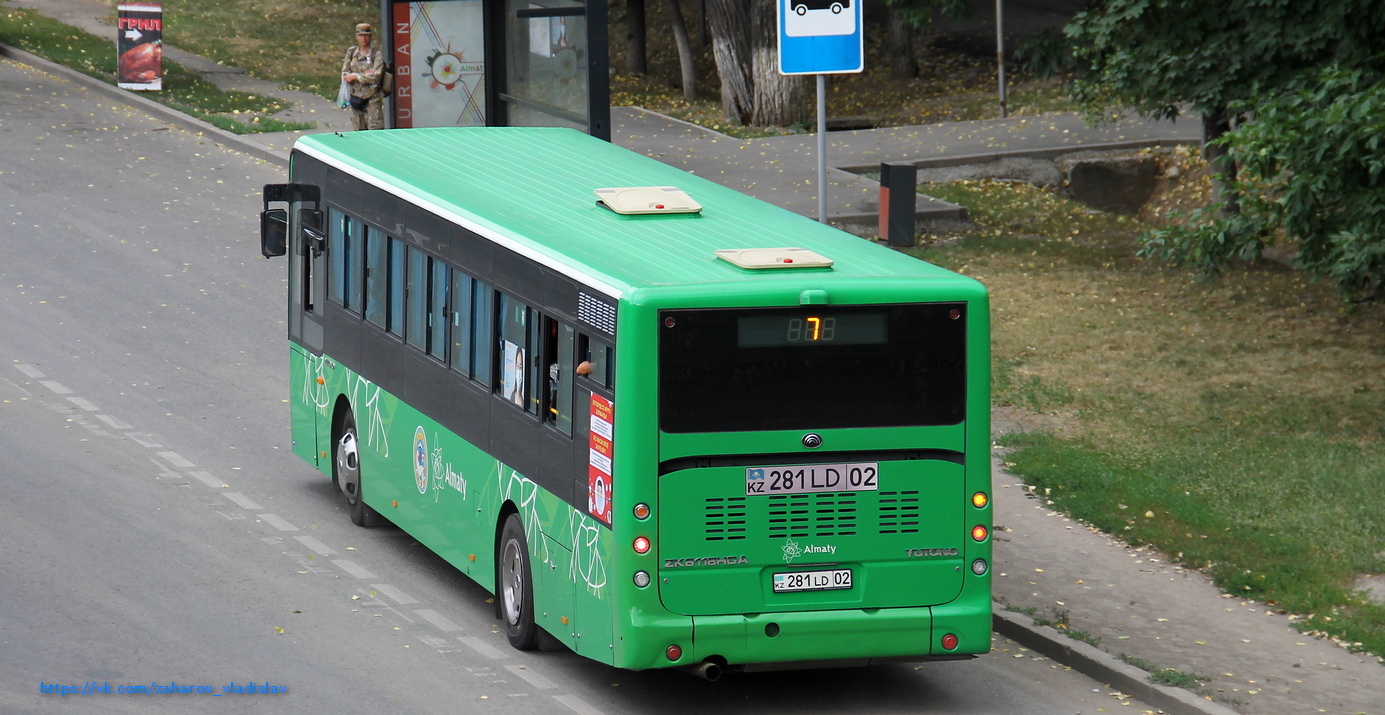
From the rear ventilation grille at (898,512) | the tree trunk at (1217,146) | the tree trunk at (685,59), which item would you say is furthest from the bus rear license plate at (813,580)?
the tree trunk at (685,59)

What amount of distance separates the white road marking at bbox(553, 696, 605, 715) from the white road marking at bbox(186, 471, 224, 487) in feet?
16.9

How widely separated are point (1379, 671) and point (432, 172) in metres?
6.95

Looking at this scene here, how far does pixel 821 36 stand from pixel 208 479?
595 cm

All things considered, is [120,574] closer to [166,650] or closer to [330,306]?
[166,650]

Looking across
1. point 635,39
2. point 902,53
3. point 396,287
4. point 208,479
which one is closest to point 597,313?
point 396,287

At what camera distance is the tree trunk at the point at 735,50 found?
31219 millimetres

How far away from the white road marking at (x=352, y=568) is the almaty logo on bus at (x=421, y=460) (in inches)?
27.1

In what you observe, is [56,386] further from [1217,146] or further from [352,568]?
[1217,146]

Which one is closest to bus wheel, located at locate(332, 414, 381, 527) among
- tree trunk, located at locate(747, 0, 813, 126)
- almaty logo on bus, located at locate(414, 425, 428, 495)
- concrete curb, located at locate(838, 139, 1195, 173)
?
almaty logo on bus, located at locate(414, 425, 428, 495)

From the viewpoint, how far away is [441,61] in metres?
22.2

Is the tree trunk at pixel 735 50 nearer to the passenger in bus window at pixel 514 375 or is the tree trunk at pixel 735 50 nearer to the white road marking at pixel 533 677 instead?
the passenger in bus window at pixel 514 375

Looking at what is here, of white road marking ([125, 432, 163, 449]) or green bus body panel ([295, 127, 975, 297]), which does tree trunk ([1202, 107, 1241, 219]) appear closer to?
green bus body panel ([295, 127, 975, 297])

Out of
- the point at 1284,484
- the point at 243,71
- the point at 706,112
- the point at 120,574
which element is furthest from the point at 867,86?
the point at 120,574

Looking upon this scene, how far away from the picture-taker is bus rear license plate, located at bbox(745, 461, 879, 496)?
31.1ft
